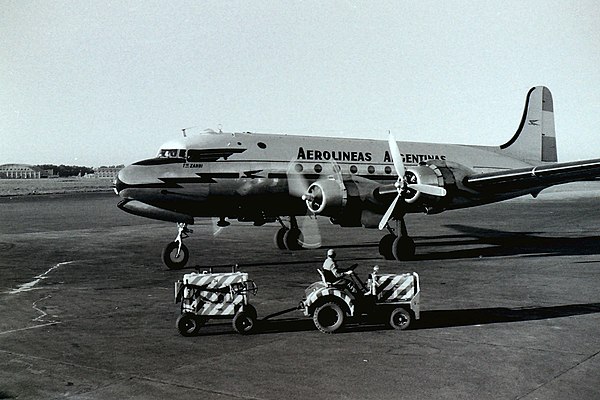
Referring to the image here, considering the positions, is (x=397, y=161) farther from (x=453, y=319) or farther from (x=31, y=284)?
(x=31, y=284)

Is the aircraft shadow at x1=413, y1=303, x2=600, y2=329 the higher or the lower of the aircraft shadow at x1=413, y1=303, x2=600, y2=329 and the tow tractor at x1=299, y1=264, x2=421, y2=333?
the lower

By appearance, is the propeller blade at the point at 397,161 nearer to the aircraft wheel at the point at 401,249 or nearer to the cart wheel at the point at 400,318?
the aircraft wheel at the point at 401,249

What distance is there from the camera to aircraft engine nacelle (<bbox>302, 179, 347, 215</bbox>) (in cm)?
1781

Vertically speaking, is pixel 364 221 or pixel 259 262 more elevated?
pixel 364 221

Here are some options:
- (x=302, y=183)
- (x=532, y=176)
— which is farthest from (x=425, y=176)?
(x=302, y=183)

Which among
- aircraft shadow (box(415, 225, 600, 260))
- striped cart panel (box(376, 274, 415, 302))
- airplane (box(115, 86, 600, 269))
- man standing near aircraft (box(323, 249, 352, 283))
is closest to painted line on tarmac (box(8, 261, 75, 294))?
airplane (box(115, 86, 600, 269))

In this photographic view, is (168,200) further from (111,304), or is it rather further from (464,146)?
(464,146)

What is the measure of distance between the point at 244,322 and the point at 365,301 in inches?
92.5

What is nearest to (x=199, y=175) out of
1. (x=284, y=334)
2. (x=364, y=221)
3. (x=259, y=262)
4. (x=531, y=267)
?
(x=259, y=262)

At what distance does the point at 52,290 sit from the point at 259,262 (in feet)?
23.2

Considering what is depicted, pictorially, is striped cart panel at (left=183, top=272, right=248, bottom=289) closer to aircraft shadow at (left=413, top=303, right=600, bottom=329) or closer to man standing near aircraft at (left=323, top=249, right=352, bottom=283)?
man standing near aircraft at (left=323, top=249, right=352, bottom=283)

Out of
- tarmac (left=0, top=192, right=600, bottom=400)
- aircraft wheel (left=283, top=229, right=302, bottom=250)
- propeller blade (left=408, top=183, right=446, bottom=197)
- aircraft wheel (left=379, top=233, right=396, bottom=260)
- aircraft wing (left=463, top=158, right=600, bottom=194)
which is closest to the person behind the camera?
tarmac (left=0, top=192, right=600, bottom=400)

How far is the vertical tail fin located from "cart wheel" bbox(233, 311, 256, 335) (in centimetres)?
2058

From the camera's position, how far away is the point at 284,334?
10523 mm
